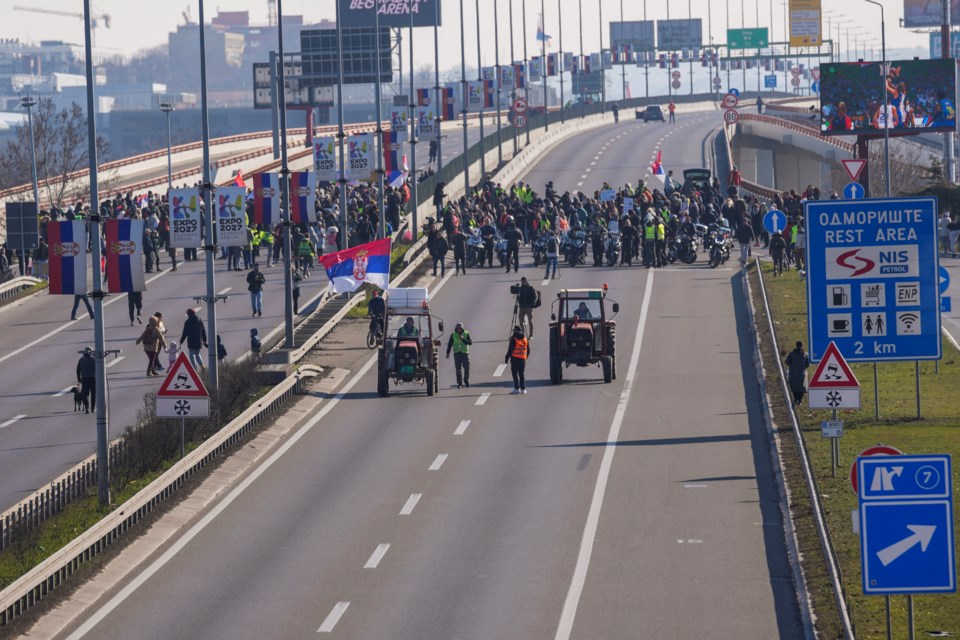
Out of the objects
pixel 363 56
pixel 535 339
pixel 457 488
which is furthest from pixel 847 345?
pixel 363 56

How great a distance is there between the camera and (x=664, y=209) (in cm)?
5791

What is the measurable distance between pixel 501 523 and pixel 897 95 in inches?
1939

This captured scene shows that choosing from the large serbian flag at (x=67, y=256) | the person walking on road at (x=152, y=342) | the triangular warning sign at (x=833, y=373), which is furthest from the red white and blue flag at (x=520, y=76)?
the triangular warning sign at (x=833, y=373)

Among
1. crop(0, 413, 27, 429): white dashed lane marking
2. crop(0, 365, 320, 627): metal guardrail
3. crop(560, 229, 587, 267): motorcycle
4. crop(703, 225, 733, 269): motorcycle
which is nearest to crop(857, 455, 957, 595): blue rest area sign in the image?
crop(0, 365, 320, 627): metal guardrail

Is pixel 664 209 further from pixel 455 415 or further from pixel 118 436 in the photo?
pixel 118 436

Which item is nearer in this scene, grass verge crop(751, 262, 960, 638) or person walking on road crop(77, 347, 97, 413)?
grass verge crop(751, 262, 960, 638)

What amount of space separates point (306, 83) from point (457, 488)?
73170 mm

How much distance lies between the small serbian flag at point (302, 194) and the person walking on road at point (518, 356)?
14.5 meters

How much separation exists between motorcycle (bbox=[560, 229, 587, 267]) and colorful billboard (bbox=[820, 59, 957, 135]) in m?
18.1

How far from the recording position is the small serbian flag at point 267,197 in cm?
4934

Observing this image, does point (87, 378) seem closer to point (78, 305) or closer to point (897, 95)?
point (78, 305)

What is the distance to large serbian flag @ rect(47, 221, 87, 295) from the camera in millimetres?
28203

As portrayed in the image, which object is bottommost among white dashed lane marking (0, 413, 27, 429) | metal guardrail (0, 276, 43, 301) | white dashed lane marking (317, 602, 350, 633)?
white dashed lane marking (317, 602, 350, 633)

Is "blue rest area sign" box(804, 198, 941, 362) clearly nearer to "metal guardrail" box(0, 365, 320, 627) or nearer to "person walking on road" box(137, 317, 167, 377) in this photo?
"metal guardrail" box(0, 365, 320, 627)
